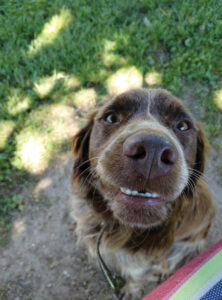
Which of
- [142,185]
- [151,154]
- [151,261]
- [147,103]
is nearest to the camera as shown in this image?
[151,154]

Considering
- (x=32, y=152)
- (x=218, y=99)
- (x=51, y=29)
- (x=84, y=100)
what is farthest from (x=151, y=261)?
(x=51, y=29)

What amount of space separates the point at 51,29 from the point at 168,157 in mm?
3452

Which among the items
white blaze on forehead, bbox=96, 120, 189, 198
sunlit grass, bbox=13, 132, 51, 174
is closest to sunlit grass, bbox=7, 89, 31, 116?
sunlit grass, bbox=13, 132, 51, 174

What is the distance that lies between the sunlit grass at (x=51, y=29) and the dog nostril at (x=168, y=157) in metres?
3.17

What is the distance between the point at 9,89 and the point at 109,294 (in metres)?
2.91

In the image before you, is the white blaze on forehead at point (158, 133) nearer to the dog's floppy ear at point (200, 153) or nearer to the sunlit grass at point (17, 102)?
the dog's floppy ear at point (200, 153)

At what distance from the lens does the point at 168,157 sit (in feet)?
5.03

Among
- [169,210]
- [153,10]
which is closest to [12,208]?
[169,210]

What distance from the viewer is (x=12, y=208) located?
3.21m

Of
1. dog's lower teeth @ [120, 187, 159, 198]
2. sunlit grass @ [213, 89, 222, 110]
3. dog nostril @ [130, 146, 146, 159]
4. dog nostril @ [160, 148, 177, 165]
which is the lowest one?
sunlit grass @ [213, 89, 222, 110]

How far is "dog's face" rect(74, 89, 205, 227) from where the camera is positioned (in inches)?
60.5

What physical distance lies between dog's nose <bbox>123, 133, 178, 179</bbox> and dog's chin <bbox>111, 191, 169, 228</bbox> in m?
0.29

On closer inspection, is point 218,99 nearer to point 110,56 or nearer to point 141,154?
A: point 110,56

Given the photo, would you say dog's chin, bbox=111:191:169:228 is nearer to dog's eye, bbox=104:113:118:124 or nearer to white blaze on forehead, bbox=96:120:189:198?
white blaze on forehead, bbox=96:120:189:198
